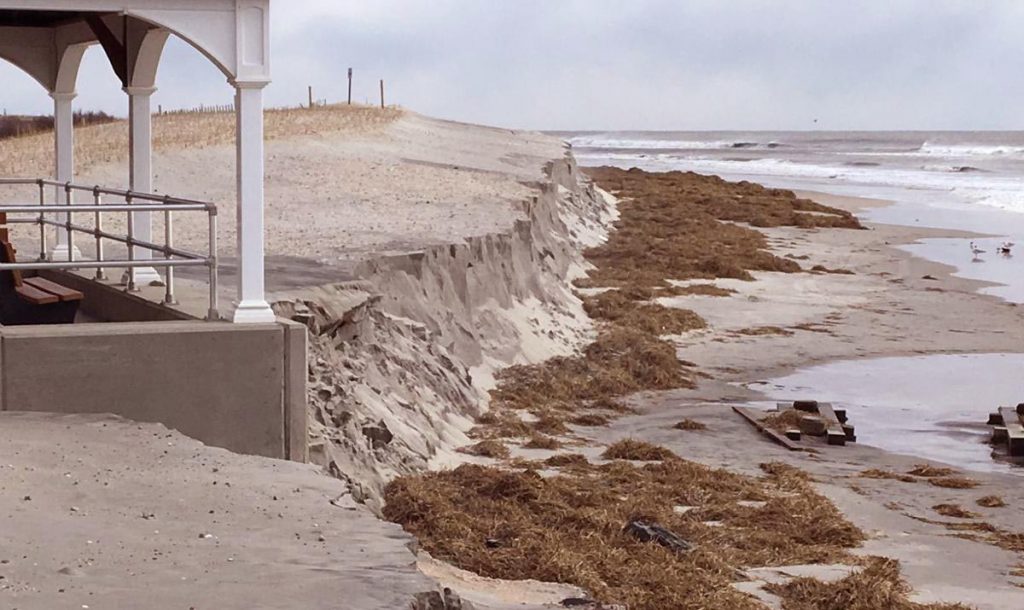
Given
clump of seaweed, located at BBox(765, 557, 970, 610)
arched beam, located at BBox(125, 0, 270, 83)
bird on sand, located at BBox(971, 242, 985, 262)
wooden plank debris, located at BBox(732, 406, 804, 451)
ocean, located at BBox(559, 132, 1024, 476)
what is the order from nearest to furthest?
clump of seaweed, located at BBox(765, 557, 970, 610), arched beam, located at BBox(125, 0, 270, 83), wooden plank debris, located at BBox(732, 406, 804, 451), ocean, located at BBox(559, 132, 1024, 476), bird on sand, located at BBox(971, 242, 985, 262)

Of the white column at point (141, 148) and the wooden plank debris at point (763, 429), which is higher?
the white column at point (141, 148)

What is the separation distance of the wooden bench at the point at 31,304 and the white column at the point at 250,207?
2.28m

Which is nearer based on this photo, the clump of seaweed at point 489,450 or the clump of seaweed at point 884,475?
the clump of seaweed at point 884,475

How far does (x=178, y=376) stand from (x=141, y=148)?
370 cm

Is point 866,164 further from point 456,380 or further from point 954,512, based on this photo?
point 954,512

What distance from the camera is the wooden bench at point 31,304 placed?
11.9 metres

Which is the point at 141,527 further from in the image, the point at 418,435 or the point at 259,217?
the point at 418,435

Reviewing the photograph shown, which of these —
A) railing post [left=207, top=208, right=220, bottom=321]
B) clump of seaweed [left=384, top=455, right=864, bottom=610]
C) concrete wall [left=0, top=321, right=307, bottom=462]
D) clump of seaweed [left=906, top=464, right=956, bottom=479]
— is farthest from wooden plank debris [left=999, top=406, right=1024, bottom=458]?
railing post [left=207, top=208, right=220, bottom=321]

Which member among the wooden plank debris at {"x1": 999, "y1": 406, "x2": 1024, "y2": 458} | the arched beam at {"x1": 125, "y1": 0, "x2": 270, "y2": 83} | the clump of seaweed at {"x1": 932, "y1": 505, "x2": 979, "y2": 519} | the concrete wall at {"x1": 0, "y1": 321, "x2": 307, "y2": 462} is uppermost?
the arched beam at {"x1": 125, "y1": 0, "x2": 270, "y2": 83}

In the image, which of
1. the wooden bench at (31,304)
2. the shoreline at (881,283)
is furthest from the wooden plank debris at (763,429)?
the wooden bench at (31,304)

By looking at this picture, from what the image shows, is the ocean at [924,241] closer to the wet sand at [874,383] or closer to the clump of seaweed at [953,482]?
the wet sand at [874,383]

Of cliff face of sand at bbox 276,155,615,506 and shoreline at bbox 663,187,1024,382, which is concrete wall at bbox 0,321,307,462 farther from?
shoreline at bbox 663,187,1024,382

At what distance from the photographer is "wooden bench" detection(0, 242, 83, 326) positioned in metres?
11.9

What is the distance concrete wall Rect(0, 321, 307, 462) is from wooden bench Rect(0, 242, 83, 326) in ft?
6.23
